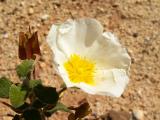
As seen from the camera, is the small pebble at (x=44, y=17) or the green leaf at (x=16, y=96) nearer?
the green leaf at (x=16, y=96)

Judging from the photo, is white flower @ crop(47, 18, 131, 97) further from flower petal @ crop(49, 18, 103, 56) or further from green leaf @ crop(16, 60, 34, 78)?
green leaf @ crop(16, 60, 34, 78)

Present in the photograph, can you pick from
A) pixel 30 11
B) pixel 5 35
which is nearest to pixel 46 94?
pixel 5 35

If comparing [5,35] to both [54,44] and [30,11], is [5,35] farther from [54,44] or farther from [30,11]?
[54,44]

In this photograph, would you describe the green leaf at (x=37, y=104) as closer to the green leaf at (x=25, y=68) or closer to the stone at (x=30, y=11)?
the green leaf at (x=25, y=68)

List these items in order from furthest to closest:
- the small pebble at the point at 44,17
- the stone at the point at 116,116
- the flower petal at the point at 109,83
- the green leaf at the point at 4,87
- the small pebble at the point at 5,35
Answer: the small pebble at the point at 44,17 < the small pebble at the point at 5,35 < the stone at the point at 116,116 < the green leaf at the point at 4,87 < the flower petal at the point at 109,83

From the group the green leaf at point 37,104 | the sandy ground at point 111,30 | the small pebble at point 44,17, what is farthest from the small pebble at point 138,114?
the green leaf at point 37,104

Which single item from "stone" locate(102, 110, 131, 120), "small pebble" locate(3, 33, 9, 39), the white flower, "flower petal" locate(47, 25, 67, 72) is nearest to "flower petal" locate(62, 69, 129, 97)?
the white flower

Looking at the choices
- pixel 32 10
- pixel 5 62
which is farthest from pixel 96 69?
pixel 32 10
